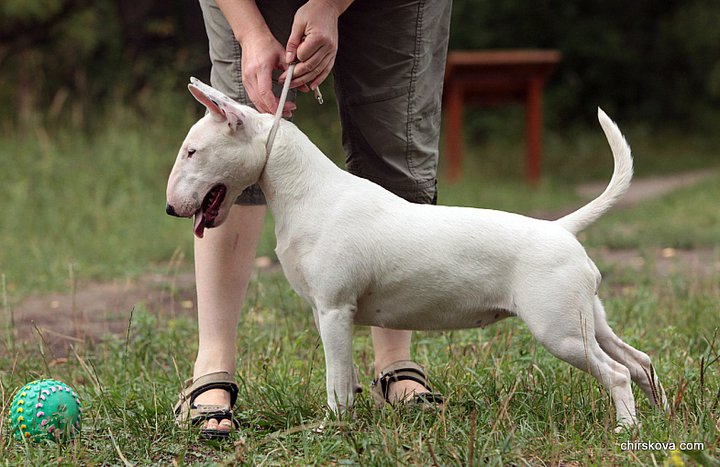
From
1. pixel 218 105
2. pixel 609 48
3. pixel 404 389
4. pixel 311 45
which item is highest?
pixel 311 45

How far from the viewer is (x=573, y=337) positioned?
7.63ft

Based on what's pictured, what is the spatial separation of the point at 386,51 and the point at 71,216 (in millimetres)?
4814

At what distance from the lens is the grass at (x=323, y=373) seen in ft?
7.47

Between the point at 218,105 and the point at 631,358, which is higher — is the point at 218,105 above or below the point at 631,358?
above

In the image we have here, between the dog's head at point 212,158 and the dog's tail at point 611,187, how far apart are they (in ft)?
2.82

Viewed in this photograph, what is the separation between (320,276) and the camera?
2.36 metres

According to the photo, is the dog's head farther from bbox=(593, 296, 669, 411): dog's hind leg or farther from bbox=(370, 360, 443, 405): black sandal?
bbox=(593, 296, 669, 411): dog's hind leg

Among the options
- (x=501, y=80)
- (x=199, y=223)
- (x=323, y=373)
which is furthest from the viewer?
(x=501, y=80)

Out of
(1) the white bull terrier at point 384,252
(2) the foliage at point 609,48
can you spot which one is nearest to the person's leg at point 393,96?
(1) the white bull terrier at point 384,252

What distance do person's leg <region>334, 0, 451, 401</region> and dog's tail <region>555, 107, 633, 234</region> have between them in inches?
25.5

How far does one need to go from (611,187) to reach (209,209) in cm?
109

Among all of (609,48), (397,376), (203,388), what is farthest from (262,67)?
(609,48)

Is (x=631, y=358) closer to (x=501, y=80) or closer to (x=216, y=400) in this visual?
(x=216, y=400)

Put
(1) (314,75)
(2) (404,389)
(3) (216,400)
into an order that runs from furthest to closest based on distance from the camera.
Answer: (2) (404,389) → (3) (216,400) → (1) (314,75)
